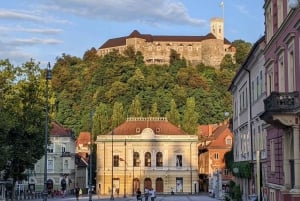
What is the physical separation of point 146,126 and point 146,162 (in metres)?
5.57

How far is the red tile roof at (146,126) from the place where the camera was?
95.7 m

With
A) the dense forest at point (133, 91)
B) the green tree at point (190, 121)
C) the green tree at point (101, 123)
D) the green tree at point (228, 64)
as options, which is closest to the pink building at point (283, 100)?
the dense forest at point (133, 91)

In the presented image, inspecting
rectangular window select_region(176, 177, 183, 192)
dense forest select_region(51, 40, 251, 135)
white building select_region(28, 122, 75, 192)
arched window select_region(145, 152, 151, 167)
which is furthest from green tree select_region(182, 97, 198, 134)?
white building select_region(28, 122, 75, 192)

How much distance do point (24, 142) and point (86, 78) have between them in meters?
113

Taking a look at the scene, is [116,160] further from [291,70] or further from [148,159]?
[291,70]

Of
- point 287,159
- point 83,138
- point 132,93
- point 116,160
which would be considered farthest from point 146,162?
point 287,159

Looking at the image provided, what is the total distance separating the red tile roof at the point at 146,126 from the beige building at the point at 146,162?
0.14 meters

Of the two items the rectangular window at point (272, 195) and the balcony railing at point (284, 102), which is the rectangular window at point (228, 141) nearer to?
the rectangular window at point (272, 195)

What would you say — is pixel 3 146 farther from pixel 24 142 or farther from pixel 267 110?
pixel 267 110

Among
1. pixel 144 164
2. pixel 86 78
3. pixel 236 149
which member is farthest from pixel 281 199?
pixel 86 78

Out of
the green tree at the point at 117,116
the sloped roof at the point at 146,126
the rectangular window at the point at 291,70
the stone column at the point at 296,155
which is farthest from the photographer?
the green tree at the point at 117,116

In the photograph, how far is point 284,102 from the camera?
75.3ft

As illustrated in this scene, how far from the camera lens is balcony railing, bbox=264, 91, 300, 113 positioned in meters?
22.8

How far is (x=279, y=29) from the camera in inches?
1021
